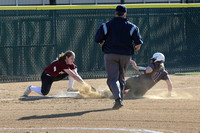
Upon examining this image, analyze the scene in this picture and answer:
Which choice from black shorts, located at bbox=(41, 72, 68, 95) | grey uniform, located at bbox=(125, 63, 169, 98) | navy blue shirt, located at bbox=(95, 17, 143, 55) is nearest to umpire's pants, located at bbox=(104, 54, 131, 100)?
navy blue shirt, located at bbox=(95, 17, 143, 55)

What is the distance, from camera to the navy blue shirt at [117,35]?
775cm

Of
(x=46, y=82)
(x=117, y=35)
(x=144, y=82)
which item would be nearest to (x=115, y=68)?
(x=117, y=35)

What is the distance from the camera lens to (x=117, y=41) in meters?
7.76

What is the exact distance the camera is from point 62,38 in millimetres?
13812

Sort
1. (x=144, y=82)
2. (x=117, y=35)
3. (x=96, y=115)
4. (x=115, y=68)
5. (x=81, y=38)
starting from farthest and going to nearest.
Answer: (x=81, y=38) → (x=144, y=82) → (x=115, y=68) → (x=117, y=35) → (x=96, y=115)

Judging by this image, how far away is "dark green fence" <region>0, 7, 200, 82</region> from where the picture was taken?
526 inches

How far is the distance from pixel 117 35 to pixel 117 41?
0.34ft

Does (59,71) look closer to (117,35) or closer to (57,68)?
(57,68)

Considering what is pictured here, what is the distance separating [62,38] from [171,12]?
381 cm

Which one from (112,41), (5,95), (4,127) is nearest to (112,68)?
(112,41)

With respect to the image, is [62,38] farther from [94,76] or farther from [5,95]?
[5,95]

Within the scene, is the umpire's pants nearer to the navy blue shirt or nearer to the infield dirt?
the navy blue shirt

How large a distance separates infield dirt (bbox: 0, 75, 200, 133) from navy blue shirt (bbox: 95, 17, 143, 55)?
3.52ft

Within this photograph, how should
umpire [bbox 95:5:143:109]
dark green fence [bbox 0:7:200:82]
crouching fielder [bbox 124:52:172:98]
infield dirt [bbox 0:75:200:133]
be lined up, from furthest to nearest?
dark green fence [bbox 0:7:200:82], crouching fielder [bbox 124:52:172:98], umpire [bbox 95:5:143:109], infield dirt [bbox 0:75:200:133]
